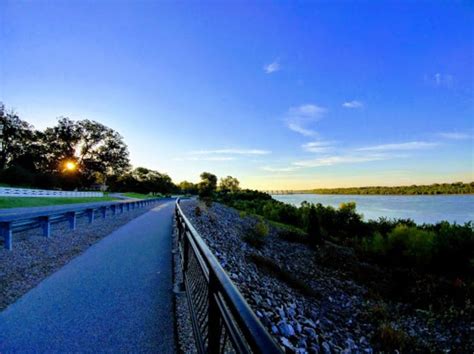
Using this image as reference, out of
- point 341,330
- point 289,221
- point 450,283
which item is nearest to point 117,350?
point 341,330

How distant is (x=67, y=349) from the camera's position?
2.62 meters

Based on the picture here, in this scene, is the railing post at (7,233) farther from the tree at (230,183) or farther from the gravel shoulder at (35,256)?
the tree at (230,183)

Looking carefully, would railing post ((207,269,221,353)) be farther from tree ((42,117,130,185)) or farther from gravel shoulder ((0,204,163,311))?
tree ((42,117,130,185))

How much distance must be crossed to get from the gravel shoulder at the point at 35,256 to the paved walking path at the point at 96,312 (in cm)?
25

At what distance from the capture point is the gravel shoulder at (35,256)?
4176mm

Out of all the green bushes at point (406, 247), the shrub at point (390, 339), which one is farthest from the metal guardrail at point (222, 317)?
the green bushes at point (406, 247)

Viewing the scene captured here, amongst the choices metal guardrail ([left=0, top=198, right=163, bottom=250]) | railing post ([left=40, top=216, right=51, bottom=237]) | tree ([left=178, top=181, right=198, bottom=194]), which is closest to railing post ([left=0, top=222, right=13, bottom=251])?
metal guardrail ([left=0, top=198, right=163, bottom=250])

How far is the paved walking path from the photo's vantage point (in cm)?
271

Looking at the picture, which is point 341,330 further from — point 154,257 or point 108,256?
point 108,256

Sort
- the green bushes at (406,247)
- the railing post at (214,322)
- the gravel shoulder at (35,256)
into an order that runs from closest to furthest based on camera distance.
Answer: the railing post at (214,322) < the gravel shoulder at (35,256) < the green bushes at (406,247)

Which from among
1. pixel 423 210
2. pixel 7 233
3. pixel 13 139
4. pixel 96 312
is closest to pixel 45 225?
pixel 7 233

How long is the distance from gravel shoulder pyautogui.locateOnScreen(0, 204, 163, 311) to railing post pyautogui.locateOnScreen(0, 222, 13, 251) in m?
0.12

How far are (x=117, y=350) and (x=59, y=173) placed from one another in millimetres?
56843

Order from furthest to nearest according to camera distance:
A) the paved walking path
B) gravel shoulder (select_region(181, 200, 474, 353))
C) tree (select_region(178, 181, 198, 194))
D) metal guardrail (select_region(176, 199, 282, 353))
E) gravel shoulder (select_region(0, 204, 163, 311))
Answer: tree (select_region(178, 181, 198, 194)), gravel shoulder (select_region(181, 200, 474, 353)), gravel shoulder (select_region(0, 204, 163, 311)), the paved walking path, metal guardrail (select_region(176, 199, 282, 353))
